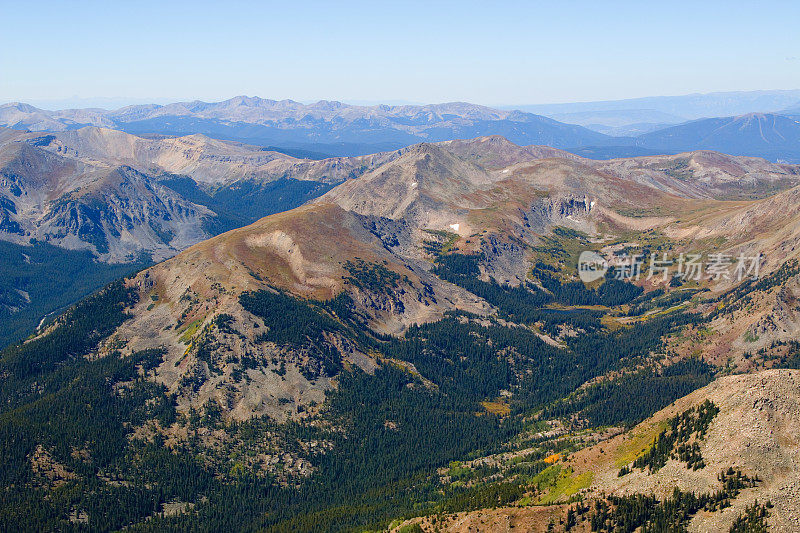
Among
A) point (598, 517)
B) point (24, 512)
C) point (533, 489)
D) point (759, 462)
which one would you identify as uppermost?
point (759, 462)

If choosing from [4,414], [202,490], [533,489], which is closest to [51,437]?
[4,414]

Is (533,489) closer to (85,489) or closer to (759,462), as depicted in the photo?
(759,462)

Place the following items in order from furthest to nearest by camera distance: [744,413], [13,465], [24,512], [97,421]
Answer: [97,421] < [13,465] < [24,512] < [744,413]

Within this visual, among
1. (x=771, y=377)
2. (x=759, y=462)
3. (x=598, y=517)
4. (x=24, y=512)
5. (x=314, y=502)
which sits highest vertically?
(x=771, y=377)

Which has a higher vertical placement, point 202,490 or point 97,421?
point 97,421

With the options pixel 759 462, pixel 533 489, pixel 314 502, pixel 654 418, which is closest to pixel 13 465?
pixel 314 502

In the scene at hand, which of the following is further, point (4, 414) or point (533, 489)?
point (4, 414)

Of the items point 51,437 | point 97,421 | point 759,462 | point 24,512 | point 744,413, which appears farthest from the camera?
point 97,421

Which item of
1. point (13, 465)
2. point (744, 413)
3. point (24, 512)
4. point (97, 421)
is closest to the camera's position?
point (744, 413)

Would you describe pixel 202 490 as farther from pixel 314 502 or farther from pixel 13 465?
pixel 13 465
